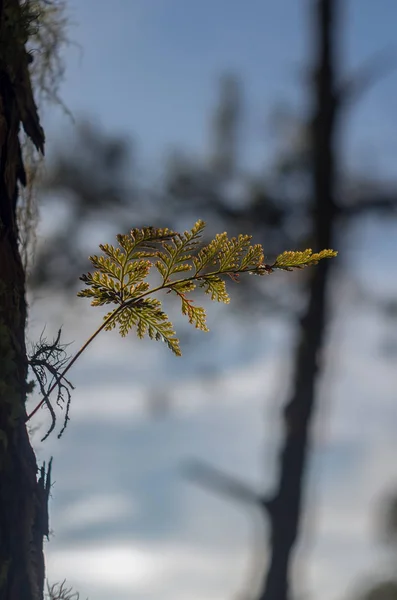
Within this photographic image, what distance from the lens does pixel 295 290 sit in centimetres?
653

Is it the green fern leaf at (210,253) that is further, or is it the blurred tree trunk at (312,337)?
the blurred tree trunk at (312,337)

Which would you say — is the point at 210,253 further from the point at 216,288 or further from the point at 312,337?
the point at 312,337

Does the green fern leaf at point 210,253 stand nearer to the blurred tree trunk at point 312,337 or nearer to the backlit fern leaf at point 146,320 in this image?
the backlit fern leaf at point 146,320

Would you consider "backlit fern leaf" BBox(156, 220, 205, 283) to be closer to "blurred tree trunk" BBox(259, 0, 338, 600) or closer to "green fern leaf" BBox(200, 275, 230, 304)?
"green fern leaf" BBox(200, 275, 230, 304)

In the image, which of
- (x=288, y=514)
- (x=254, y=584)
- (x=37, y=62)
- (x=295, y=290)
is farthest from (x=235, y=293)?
(x=37, y=62)

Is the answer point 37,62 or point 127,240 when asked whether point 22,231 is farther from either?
point 127,240

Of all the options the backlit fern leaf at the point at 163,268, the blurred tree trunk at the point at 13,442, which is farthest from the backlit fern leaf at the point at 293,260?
the blurred tree trunk at the point at 13,442

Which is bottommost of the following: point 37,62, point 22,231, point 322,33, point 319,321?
point 22,231

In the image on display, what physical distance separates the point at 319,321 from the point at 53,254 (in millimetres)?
2390

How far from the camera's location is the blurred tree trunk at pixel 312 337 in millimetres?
5605

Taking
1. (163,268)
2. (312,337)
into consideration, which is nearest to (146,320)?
(163,268)

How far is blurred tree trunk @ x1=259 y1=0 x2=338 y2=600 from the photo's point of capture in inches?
221

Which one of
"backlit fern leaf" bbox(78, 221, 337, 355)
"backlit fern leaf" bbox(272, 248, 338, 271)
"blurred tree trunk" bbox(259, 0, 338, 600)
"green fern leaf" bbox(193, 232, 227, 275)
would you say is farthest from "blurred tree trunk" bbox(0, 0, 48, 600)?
"blurred tree trunk" bbox(259, 0, 338, 600)

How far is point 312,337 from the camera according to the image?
595cm
